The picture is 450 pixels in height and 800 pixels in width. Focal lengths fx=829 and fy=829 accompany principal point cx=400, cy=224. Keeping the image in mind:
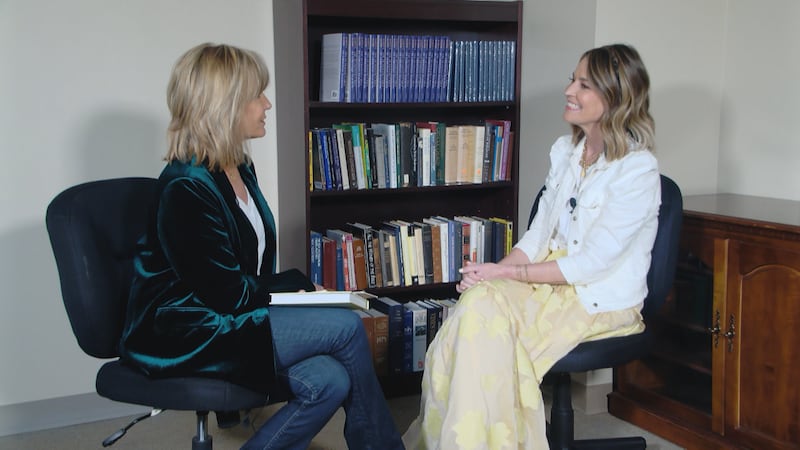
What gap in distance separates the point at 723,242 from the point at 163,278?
170 cm

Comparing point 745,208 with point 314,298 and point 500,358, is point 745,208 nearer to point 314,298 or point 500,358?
point 500,358

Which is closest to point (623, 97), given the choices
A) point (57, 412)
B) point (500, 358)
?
point (500, 358)

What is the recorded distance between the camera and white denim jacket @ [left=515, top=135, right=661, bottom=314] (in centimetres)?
229

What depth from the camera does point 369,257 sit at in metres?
3.22

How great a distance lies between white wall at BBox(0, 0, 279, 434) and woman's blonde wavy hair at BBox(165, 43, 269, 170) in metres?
1.10

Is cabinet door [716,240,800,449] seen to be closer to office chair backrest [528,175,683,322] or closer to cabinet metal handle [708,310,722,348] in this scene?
cabinet metal handle [708,310,722,348]

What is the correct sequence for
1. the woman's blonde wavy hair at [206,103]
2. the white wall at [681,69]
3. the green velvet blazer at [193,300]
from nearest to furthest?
the green velvet blazer at [193,300], the woman's blonde wavy hair at [206,103], the white wall at [681,69]

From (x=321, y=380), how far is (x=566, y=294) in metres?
0.78

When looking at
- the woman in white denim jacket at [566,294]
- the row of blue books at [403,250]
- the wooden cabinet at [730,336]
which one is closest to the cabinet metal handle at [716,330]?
the wooden cabinet at [730,336]

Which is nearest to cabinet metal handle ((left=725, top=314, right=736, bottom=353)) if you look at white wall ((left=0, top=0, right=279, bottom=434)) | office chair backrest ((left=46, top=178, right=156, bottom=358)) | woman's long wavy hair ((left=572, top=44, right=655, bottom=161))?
woman's long wavy hair ((left=572, top=44, right=655, bottom=161))

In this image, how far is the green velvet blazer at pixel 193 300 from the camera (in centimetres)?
189

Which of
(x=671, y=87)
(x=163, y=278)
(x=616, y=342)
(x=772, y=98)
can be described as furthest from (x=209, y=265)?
(x=772, y=98)

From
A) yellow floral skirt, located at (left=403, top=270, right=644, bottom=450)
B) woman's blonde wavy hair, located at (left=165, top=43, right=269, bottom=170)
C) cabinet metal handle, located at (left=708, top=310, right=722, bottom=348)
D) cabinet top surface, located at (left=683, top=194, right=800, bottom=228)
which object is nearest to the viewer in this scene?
woman's blonde wavy hair, located at (left=165, top=43, right=269, bottom=170)

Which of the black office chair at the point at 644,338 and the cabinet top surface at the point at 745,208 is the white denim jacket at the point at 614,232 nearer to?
the black office chair at the point at 644,338
